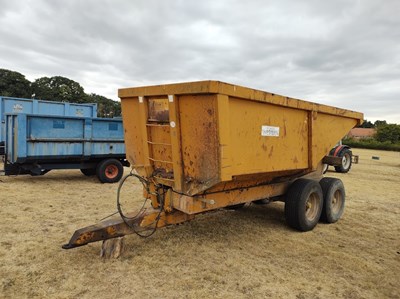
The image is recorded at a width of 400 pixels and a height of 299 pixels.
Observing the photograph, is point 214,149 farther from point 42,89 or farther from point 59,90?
point 59,90

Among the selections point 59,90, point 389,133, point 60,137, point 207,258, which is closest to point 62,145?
point 60,137

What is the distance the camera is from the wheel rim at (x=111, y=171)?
867 cm

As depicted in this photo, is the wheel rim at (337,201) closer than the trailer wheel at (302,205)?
No

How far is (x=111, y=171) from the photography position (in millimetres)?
8773

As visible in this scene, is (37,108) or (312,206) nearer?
(312,206)

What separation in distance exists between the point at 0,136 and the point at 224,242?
9.65 m

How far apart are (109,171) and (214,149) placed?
6.02 meters

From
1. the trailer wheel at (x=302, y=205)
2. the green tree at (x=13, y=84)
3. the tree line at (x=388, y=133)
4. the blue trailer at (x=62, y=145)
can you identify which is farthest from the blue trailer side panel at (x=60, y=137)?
the tree line at (x=388, y=133)

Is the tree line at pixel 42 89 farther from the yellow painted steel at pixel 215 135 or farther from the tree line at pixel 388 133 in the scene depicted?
the tree line at pixel 388 133

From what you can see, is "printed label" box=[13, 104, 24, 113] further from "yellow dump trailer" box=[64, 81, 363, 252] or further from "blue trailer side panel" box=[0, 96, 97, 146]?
"yellow dump trailer" box=[64, 81, 363, 252]

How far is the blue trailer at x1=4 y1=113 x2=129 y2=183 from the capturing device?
24.2 ft

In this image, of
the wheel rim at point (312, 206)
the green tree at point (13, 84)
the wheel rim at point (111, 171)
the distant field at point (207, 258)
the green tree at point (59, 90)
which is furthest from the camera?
the green tree at point (59, 90)

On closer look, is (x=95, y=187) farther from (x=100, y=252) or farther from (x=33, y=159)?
(x=100, y=252)

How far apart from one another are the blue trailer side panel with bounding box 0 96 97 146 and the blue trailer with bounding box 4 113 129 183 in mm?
3809
